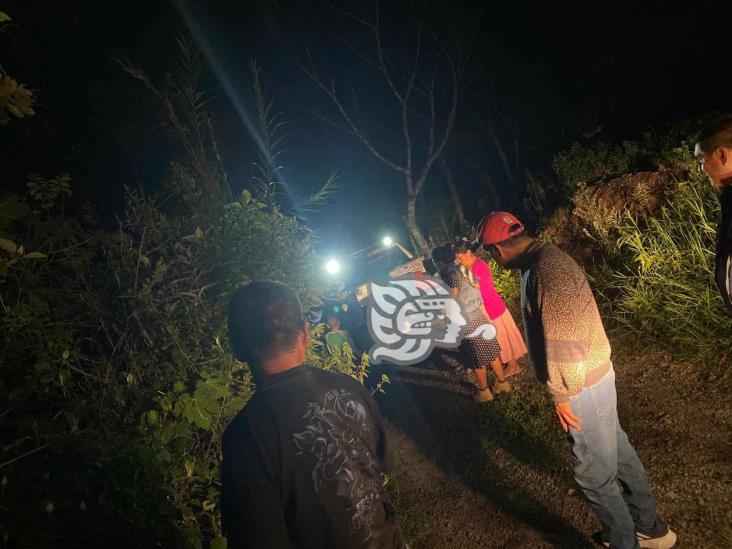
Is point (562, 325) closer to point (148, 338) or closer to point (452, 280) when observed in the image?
point (148, 338)

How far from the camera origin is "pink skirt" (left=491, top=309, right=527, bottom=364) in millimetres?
5113

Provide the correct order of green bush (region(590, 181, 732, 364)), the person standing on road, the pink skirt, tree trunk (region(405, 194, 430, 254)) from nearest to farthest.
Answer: green bush (region(590, 181, 732, 364))
the person standing on road
the pink skirt
tree trunk (region(405, 194, 430, 254))

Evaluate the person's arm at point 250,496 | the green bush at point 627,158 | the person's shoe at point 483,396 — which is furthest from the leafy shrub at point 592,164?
the person's arm at point 250,496

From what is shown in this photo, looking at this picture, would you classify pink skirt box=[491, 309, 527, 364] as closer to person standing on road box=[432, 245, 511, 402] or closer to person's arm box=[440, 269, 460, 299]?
person standing on road box=[432, 245, 511, 402]

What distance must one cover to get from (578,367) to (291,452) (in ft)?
5.03

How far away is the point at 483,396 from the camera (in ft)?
16.3

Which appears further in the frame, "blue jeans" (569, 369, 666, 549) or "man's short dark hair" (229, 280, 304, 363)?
"blue jeans" (569, 369, 666, 549)

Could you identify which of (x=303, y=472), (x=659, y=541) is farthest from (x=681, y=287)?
(x=303, y=472)

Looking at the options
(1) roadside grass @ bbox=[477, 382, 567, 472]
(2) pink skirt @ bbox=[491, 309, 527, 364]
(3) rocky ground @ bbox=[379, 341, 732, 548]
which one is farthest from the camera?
(2) pink skirt @ bbox=[491, 309, 527, 364]

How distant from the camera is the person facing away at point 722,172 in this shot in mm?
1938

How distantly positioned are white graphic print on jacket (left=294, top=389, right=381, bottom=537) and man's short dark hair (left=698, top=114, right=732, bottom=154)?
6.56 feet

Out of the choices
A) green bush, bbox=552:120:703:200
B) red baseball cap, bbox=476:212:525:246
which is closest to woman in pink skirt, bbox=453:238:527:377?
red baseball cap, bbox=476:212:525:246

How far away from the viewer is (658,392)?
397cm

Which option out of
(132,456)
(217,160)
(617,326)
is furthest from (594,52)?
(132,456)
